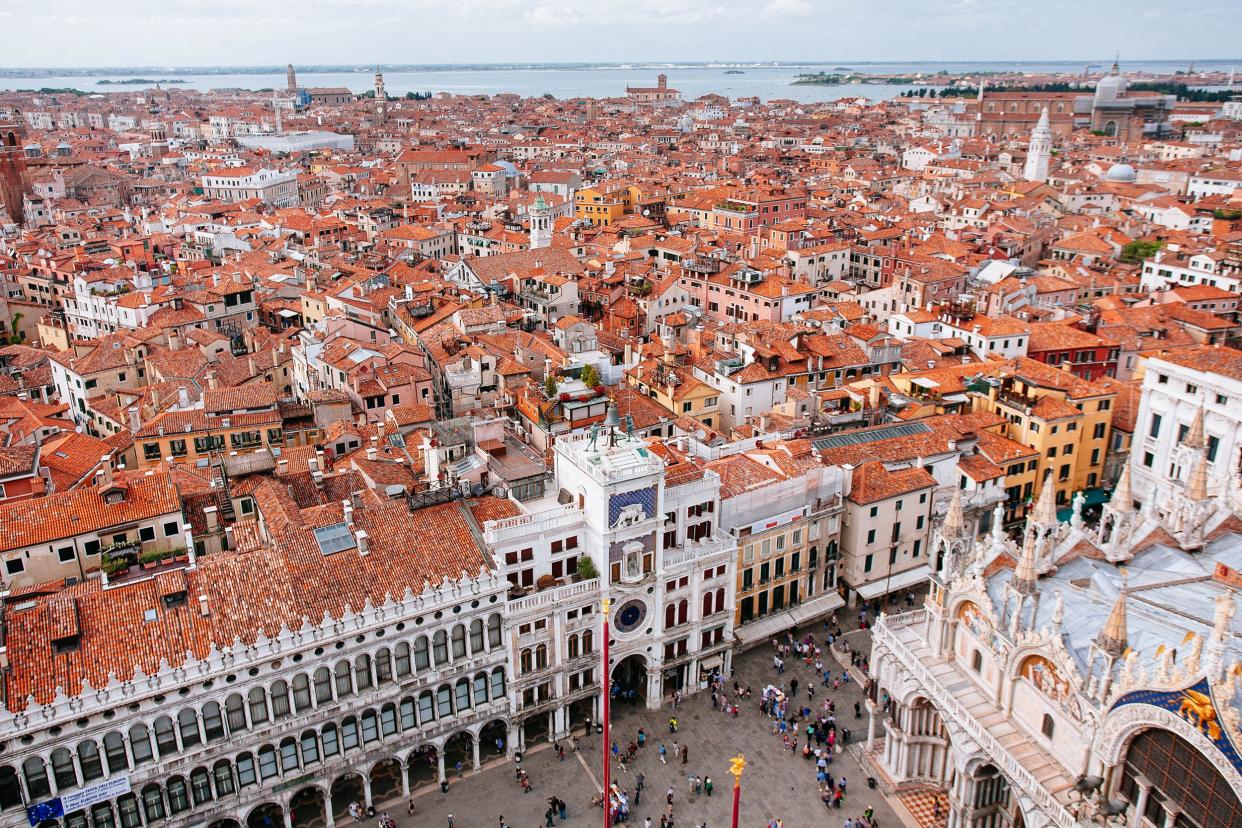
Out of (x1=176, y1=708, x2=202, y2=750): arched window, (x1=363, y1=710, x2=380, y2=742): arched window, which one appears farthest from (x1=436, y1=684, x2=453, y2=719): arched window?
(x1=176, y1=708, x2=202, y2=750): arched window

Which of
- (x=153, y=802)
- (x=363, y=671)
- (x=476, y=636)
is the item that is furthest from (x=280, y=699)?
(x=476, y=636)

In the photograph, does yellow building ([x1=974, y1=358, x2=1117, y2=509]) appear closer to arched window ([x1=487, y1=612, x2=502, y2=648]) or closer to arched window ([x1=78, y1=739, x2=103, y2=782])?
arched window ([x1=487, y1=612, x2=502, y2=648])

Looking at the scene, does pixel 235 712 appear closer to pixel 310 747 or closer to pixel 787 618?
pixel 310 747

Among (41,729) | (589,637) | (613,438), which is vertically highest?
(613,438)

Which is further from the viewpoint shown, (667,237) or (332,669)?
(667,237)

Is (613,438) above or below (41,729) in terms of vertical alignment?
above

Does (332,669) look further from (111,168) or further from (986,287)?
(111,168)

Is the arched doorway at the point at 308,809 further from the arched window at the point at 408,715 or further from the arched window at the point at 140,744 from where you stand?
the arched window at the point at 140,744

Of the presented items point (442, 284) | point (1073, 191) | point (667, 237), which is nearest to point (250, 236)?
point (442, 284)

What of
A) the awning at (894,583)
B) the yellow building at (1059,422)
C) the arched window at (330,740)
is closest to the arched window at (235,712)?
the arched window at (330,740)
